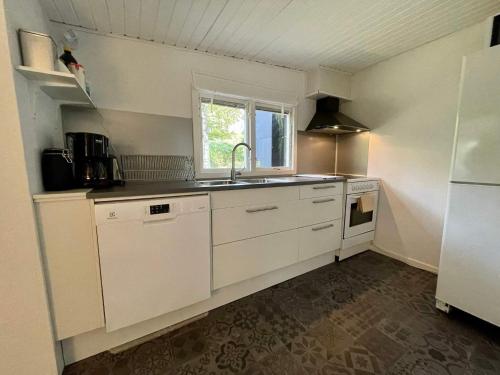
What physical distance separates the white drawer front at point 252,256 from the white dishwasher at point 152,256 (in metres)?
0.11

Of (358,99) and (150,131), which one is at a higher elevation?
(358,99)

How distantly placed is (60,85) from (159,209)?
89 centimetres

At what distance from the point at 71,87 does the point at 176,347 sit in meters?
1.67

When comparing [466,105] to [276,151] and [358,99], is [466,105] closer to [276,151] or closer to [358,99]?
[358,99]

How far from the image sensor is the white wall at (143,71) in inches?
62.9

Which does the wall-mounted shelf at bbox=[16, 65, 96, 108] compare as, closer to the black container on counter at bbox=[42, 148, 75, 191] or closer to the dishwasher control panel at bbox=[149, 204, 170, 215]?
the black container on counter at bbox=[42, 148, 75, 191]

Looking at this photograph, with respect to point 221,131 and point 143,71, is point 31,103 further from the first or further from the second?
point 221,131

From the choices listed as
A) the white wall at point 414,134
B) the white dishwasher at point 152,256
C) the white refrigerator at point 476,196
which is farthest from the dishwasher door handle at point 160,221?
the white wall at point 414,134

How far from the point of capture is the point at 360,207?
7.36 feet

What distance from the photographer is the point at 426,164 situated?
2039mm

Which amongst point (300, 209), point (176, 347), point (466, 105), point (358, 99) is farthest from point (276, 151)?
point (176, 347)

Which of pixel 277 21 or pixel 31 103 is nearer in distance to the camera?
pixel 31 103

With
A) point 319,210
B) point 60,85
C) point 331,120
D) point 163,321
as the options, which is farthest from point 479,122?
point 60,85

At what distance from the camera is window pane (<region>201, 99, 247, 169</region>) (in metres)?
2.07
